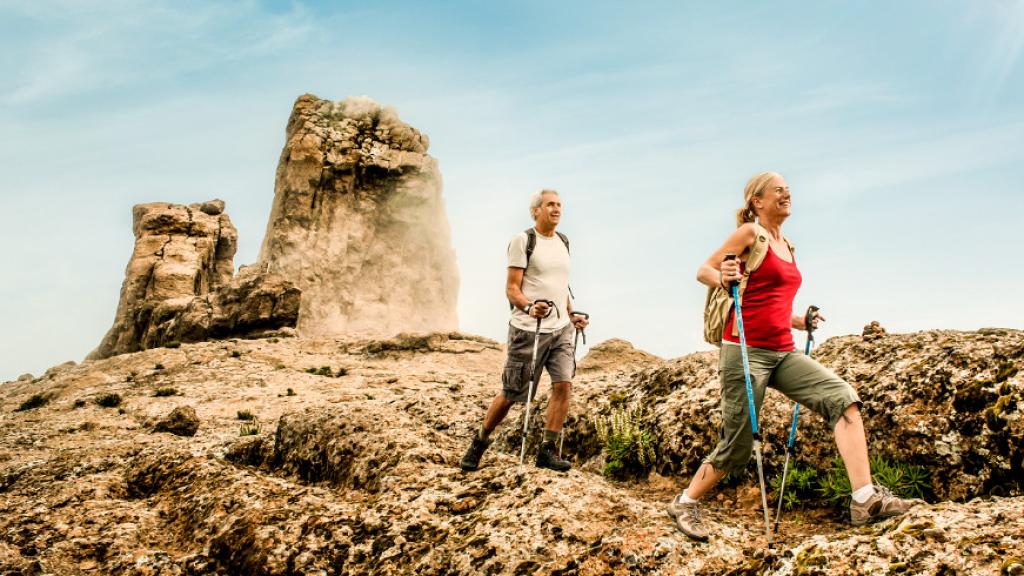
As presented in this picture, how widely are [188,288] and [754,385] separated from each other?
4583 cm

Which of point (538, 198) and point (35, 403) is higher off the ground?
point (538, 198)

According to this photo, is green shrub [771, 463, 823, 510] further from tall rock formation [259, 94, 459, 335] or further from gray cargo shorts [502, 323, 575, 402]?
tall rock formation [259, 94, 459, 335]

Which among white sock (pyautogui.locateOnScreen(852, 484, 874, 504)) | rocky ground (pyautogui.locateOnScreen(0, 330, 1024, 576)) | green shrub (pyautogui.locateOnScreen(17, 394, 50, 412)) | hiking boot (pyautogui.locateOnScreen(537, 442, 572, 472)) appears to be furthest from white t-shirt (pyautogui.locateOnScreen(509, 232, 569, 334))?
green shrub (pyautogui.locateOnScreen(17, 394, 50, 412))

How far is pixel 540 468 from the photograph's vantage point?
647cm

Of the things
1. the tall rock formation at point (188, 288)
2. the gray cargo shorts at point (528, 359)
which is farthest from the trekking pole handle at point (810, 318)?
the tall rock formation at point (188, 288)

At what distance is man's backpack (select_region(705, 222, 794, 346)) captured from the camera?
16.1ft

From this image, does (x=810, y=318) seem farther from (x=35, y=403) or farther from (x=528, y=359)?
(x=35, y=403)

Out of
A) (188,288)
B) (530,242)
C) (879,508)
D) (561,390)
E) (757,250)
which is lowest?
(879,508)

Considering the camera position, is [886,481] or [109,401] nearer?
[886,481]

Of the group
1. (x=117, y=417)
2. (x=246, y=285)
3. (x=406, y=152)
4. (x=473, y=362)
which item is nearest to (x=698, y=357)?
(x=117, y=417)

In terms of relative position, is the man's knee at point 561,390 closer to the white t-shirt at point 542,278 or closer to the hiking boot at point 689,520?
the white t-shirt at point 542,278

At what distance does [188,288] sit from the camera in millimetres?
44469

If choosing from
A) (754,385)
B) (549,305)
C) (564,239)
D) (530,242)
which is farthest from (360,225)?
(754,385)

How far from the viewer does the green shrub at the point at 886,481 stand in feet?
18.2
